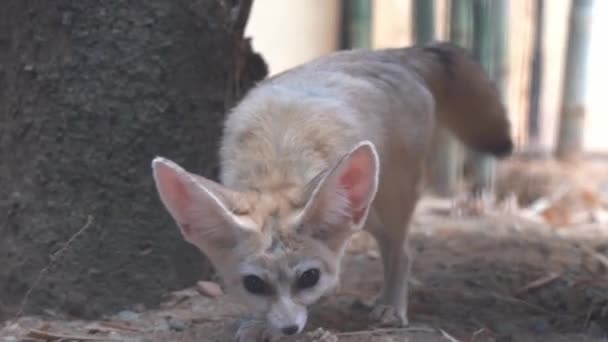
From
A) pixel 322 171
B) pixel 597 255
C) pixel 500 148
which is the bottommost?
pixel 597 255

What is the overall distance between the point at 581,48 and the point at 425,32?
125cm

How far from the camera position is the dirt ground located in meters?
3.56

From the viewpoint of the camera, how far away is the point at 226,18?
3844 mm

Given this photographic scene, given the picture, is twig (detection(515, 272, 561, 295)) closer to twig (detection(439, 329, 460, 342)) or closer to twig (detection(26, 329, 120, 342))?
twig (detection(439, 329, 460, 342))

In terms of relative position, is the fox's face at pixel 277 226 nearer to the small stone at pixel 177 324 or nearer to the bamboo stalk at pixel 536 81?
the small stone at pixel 177 324

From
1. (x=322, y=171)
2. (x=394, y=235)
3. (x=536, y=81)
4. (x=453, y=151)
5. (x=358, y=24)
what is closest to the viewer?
(x=322, y=171)

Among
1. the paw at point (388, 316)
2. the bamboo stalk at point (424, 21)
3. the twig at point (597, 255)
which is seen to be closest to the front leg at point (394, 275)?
the paw at point (388, 316)

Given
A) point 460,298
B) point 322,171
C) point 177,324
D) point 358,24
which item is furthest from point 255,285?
point 358,24

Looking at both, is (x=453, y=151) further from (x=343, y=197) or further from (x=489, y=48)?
(x=343, y=197)

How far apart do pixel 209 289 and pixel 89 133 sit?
2.51 ft

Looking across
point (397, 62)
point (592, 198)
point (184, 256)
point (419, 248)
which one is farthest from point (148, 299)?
point (592, 198)

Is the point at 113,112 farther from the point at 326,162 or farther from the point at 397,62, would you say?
the point at 397,62

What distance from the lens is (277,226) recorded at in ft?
9.84

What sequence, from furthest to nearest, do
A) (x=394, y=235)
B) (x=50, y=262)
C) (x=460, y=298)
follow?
(x=460, y=298)
(x=394, y=235)
(x=50, y=262)
